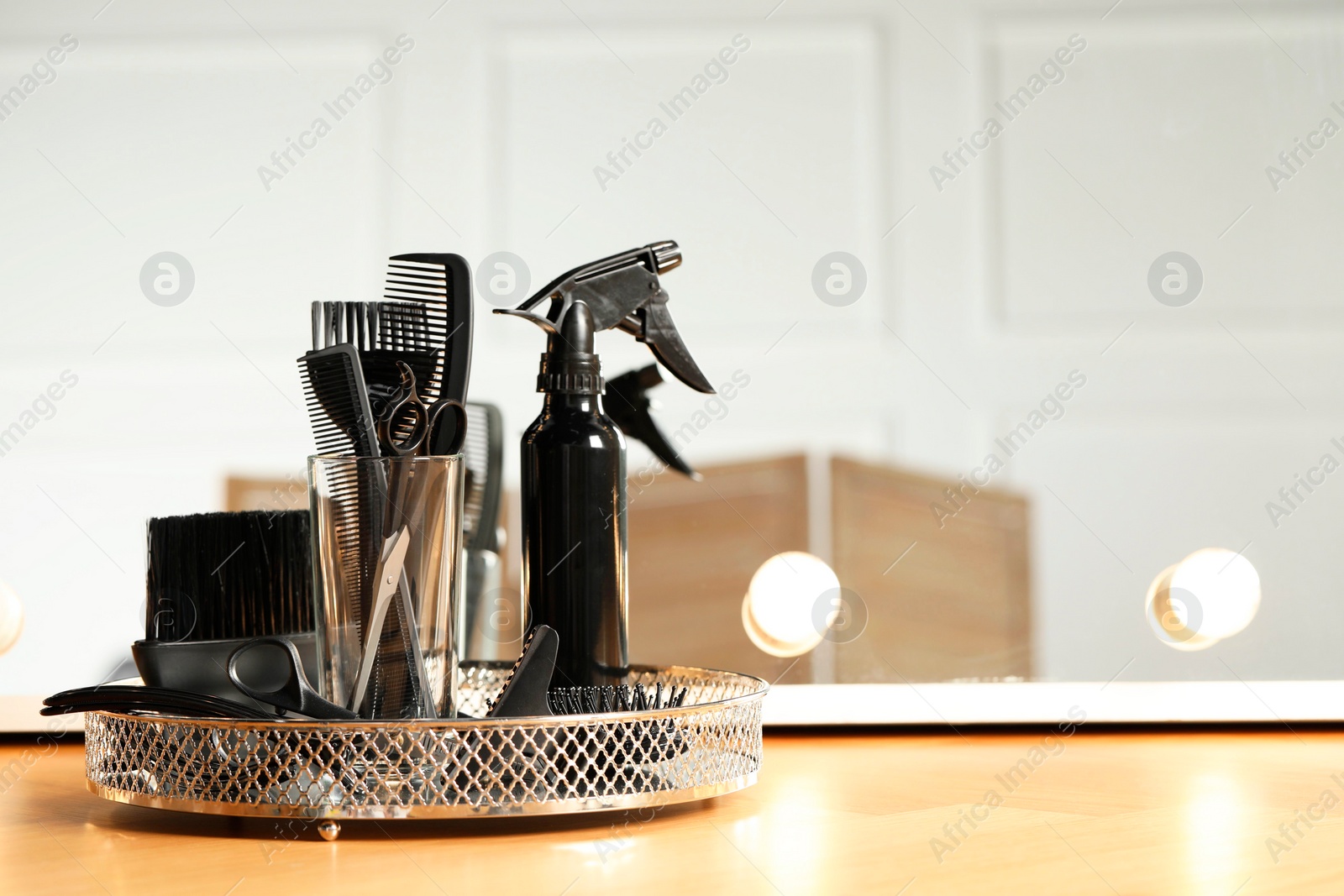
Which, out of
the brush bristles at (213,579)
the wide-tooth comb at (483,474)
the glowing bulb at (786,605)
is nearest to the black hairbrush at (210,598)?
the brush bristles at (213,579)

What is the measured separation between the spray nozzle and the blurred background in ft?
0.59

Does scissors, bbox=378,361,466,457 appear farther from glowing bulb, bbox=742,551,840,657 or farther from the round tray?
glowing bulb, bbox=742,551,840,657

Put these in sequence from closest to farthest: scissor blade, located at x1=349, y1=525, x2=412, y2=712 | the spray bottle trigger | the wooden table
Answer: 1. the wooden table
2. scissor blade, located at x1=349, y1=525, x2=412, y2=712
3. the spray bottle trigger

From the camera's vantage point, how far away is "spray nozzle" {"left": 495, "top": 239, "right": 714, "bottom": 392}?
1.80 ft

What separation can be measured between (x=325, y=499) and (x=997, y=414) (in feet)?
1.56

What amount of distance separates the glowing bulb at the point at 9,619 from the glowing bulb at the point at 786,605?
0.51 metres

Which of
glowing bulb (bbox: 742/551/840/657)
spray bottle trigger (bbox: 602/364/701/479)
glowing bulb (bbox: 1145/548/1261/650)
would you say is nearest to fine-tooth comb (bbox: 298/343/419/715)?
spray bottle trigger (bbox: 602/364/701/479)

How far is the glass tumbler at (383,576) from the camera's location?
47 cm

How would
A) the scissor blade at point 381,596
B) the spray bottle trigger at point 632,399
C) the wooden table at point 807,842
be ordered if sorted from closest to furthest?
the wooden table at point 807,842, the scissor blade at point 381,596, the spray bottle trigger at point 632,399

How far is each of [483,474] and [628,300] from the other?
24 cm

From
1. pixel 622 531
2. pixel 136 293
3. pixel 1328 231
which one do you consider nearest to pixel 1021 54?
pixel 1328 231

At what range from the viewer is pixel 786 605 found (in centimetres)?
76

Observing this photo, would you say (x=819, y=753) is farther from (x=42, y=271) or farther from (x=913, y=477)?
(x=42, y=271)

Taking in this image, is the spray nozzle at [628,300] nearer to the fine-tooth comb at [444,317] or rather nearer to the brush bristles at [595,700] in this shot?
the fine-tooth comb at [444,317]
